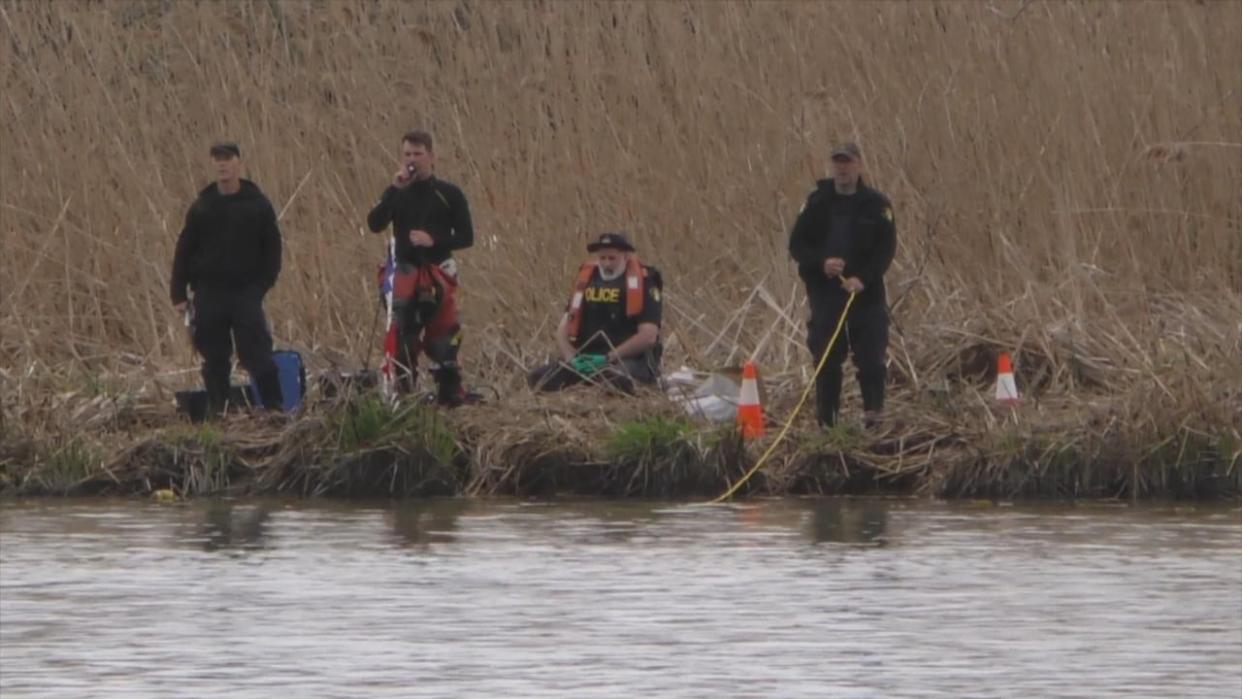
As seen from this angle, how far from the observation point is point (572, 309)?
53.3 ft

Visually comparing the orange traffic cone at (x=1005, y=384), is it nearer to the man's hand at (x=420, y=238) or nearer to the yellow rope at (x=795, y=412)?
the yellow rope at (x=795, y=412)

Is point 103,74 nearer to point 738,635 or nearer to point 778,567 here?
point 778,567

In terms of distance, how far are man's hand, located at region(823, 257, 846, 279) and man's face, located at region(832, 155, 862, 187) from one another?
44cm

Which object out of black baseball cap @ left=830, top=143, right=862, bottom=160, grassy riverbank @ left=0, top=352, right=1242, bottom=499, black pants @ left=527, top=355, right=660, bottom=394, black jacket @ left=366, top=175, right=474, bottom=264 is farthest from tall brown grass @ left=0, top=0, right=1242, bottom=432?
grassy riverbank @ left=0, top=352, right=1242, bottom=499

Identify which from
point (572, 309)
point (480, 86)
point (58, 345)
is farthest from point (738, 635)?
point (480, 86)

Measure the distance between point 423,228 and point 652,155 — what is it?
3.45 m

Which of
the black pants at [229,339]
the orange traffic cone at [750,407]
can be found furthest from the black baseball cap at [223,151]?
the orange traffic cone at [750,407]

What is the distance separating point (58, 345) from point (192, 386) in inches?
60.6

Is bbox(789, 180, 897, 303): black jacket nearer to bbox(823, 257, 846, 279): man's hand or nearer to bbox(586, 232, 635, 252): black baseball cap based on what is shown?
bbox(823, 257, 846, 279): man's hand

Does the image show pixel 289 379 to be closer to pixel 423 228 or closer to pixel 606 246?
pixel 423 228

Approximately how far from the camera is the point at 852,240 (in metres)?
15.0

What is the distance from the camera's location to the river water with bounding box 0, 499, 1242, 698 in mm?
8383

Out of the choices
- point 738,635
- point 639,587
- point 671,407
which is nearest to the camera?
point 738,635

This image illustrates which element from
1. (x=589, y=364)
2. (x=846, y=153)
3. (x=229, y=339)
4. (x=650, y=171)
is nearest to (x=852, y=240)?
(x=846, y=153)
